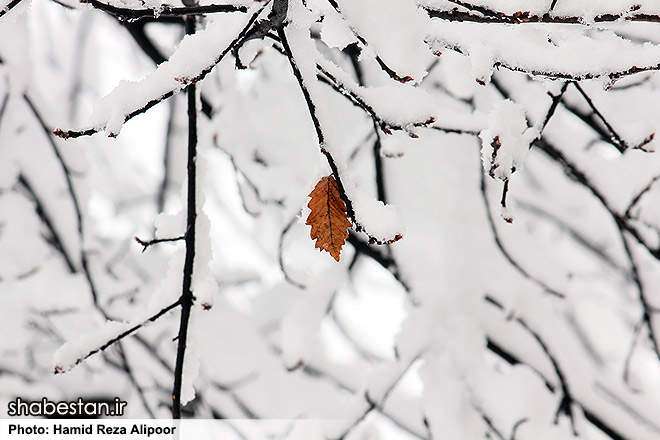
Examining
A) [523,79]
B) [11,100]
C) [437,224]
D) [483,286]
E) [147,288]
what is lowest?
[483,286]

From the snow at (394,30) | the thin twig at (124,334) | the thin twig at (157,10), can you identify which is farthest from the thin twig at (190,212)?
the snow at (394,30)

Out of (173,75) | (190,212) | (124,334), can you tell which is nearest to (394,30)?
(173,75)

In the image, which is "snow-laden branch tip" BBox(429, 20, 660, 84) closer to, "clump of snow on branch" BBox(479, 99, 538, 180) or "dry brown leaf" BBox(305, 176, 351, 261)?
"clump of snow on branch" BBox(479, 99, 538, 180)

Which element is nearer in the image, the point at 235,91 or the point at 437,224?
the point at 437,224

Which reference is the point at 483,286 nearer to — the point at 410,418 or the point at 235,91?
the point at 410,418

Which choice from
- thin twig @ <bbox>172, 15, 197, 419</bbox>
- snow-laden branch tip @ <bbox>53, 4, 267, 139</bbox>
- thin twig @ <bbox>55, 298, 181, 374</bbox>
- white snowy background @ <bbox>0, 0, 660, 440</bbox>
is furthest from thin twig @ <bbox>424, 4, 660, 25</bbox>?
thin twig @ <bbox>55, 298, 181, 374</bbox>

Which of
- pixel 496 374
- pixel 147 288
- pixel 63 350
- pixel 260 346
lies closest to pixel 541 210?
pixel 496 374

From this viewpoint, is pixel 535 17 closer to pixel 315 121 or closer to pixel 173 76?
pixel 315 121
